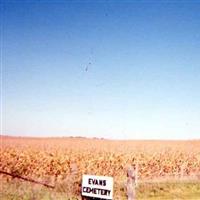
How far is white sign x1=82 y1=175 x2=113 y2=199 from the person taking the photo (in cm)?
763

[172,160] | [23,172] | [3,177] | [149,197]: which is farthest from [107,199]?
[172,160]

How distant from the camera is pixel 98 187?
25.6ft

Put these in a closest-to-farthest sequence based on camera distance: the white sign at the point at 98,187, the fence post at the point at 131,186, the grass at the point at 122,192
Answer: the white sign at the point at 98,187, the fence post at the point at 131,186, the grass at the point at 122,192

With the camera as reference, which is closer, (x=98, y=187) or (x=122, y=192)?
(x=98, y=187)

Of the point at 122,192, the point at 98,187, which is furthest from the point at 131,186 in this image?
the point at 122,192

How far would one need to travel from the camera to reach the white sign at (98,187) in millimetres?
7629

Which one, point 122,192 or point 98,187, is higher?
point 98,187

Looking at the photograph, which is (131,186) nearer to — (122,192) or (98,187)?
(98,187)

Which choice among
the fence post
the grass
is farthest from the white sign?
the grass

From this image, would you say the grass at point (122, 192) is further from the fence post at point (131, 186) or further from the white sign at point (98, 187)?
the fence post at point (131, 186)

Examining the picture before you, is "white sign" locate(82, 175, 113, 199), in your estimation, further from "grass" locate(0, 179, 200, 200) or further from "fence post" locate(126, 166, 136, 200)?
"grass" locate(0, 179, 200, 200)

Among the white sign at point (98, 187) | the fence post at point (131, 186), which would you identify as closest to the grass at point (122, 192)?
the white sign at point (98, 187)

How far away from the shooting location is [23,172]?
1842 cm

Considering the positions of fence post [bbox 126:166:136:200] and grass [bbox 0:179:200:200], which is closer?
fence post [bbox 126:166:136:200]
